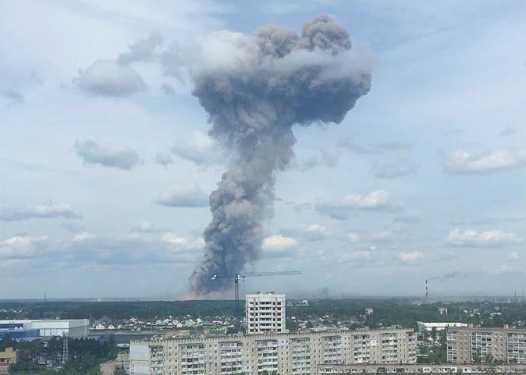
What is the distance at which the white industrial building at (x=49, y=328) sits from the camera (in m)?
68.4

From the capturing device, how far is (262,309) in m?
49.2

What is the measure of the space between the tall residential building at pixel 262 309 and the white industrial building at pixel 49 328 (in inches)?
895

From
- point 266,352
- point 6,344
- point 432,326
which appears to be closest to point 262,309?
point 266,352

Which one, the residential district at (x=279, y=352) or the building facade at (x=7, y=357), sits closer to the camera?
the residential district at (x=279, y=352)

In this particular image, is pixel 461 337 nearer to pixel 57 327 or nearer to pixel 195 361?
pixel 195 361

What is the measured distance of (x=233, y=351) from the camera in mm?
34938

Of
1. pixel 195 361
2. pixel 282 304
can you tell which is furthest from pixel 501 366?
pixel 282 304

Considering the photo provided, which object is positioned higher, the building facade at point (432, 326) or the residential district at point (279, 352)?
the residential district at point (279, 352)

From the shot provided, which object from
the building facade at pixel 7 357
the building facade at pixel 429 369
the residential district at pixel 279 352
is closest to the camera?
the building facade at pixel 429 369

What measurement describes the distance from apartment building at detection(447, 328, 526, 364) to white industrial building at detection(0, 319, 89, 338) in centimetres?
3315

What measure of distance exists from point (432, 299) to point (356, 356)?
97.0 meters

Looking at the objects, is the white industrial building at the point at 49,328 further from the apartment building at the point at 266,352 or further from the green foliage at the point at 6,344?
the apartment building at the point at 266,352

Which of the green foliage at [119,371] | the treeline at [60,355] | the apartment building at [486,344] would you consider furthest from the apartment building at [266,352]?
the treeline at [60,355]

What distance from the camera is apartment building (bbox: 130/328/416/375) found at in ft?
109
